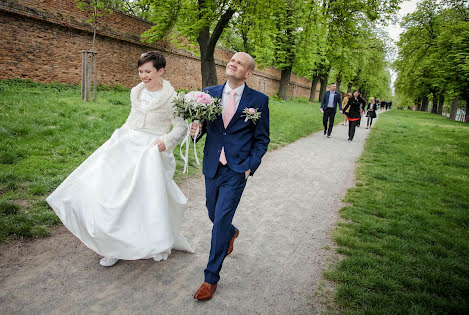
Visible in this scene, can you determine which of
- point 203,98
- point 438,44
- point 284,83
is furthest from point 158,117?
point 438,44

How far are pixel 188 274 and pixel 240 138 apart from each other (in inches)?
59.4

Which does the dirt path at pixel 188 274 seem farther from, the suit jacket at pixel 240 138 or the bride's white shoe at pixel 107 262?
the suit jacket at pixel 240 138

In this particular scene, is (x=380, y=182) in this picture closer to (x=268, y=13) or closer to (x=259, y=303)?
(x=259, y=303)

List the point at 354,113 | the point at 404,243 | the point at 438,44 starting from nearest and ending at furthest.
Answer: the point at 404,243 < the point at 354,113 < the point at 438,44

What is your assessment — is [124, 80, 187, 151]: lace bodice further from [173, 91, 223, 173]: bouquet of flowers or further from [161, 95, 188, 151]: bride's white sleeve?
[173, 91, 223, 173]: bouquet of flowers

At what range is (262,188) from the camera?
6.11 metres

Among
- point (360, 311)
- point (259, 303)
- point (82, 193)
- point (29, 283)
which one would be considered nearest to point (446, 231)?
point (360, 311)

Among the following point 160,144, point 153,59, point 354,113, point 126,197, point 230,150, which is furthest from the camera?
point 354,113

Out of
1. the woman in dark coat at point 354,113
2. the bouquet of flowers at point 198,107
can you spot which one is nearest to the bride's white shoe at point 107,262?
the bouquet of flowers at point 198,107

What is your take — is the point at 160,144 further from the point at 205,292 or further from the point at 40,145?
the point at 40,145

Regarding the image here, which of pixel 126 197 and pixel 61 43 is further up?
pixel 61 43

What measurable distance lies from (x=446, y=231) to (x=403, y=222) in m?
0.59

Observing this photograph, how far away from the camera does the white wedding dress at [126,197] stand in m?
2.78

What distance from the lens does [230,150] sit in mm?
2945
